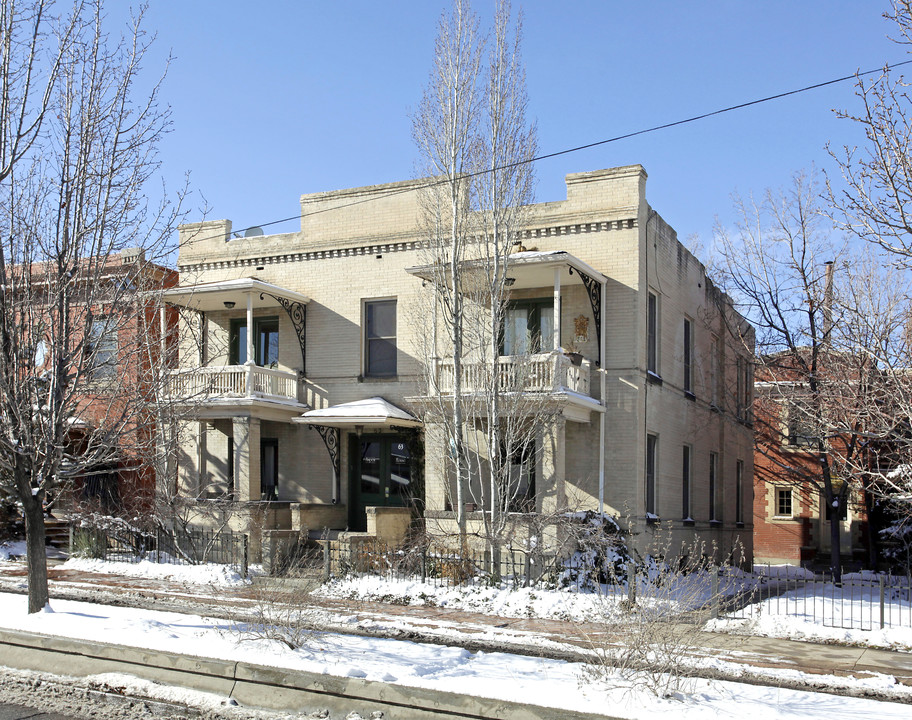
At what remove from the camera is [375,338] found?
2266cm

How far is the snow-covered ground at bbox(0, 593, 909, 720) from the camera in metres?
7.49

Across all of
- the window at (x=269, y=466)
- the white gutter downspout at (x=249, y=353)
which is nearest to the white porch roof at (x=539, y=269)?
the white gutter downspout at (x=249, y=353)

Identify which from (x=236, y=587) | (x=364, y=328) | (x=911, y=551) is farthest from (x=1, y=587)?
(x=911, y=551)

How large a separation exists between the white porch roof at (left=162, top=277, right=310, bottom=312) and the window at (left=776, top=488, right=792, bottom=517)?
2406 centimetres

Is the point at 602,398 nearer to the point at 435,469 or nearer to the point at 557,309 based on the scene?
the point at 557,309

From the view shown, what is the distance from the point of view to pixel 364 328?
2278cm

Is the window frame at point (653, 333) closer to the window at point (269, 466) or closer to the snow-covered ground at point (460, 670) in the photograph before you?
the window at point (269, 466)

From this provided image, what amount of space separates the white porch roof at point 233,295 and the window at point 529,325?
560 cm

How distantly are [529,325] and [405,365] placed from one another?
3322 mm

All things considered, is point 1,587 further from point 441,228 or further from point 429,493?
point 441,228

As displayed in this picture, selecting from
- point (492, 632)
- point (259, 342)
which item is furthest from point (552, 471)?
point (259, 342)

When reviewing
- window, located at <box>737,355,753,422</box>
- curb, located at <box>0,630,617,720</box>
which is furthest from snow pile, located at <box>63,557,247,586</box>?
window, located at <box>737,355,753,422</box>

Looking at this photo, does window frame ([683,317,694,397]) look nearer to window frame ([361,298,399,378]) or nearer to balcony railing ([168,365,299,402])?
window frame ([361,298,399,378])

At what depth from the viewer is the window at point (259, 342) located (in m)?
24.0
